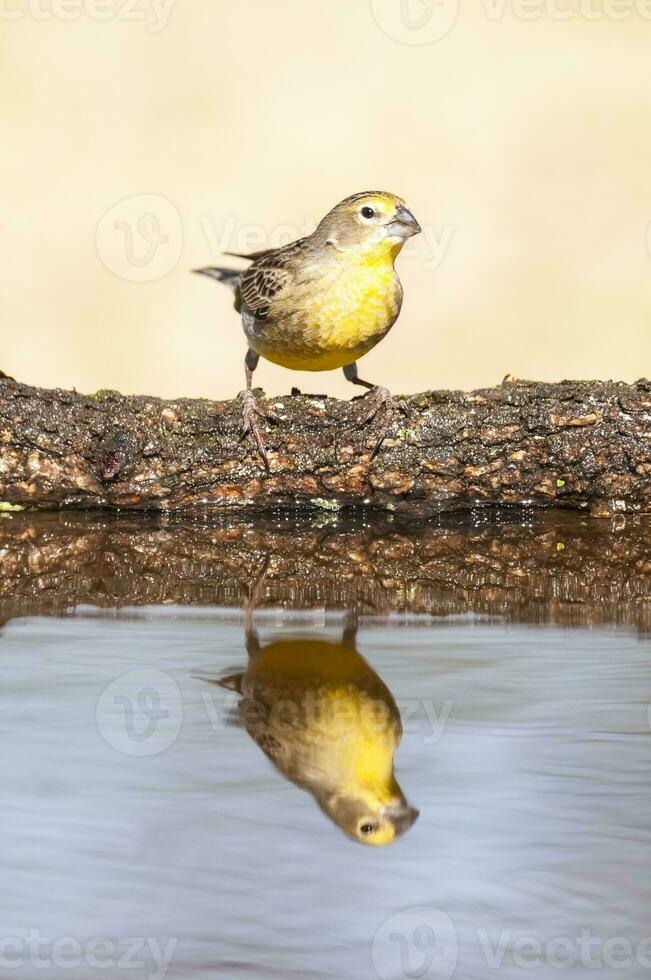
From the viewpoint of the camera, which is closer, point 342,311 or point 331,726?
point 331,726

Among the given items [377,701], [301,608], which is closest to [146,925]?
[377,701]

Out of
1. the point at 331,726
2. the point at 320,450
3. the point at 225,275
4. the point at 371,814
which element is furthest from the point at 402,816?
the point at 225,275

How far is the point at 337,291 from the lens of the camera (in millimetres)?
6090

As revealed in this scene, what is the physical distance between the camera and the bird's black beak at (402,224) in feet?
20.2

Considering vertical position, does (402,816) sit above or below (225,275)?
below

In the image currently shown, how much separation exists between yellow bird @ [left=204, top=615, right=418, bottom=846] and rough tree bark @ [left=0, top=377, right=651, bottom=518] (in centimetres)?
178

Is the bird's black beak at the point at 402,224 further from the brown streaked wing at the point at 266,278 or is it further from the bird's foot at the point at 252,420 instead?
the bird's foot at the point at 252,420

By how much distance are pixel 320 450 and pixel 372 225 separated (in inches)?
51.0

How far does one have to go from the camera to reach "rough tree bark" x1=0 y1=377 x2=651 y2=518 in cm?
554

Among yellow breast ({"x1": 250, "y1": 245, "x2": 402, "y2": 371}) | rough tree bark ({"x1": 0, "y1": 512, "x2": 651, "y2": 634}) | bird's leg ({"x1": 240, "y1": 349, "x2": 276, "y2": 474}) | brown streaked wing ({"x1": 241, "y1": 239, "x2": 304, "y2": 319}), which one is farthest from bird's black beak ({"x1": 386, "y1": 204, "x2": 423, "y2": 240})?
rough tree bark ({"x1": 0, "y1": 512, "x2": 651, "y2": 634})

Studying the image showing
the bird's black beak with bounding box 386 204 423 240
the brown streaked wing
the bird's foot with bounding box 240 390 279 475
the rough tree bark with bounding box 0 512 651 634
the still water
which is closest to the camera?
the still water

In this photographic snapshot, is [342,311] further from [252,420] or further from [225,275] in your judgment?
[225,275]

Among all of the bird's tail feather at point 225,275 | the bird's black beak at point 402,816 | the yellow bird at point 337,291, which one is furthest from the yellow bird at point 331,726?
the bird's tail feather at point 225,275

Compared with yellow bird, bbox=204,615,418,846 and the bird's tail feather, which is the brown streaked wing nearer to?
the bird's tail feather
